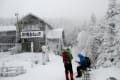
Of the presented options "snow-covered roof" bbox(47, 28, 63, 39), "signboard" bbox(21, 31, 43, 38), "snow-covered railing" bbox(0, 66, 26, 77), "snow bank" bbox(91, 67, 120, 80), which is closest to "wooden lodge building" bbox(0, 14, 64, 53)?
"signboard" bbox(21, 31, 43, 38)

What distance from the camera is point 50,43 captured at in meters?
47.7

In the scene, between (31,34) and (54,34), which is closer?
(31,34)

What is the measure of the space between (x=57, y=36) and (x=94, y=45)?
1893cm

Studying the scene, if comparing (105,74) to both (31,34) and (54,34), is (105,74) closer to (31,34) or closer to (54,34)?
(31,34)

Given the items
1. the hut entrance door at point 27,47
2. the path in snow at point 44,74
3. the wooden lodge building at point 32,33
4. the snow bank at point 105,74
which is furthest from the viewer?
the hut entrance door at point 27,47

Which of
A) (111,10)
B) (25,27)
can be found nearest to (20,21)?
(25,27)

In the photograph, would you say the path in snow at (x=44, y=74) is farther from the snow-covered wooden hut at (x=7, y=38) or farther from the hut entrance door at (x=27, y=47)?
the snow-covered wooden hut at (x=7, y=38)

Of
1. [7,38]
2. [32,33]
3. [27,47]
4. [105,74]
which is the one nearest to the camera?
[105,74]

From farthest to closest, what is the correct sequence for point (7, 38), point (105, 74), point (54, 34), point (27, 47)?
point (7, 38) → point (54, 34) → point (27, 47) → point (105, 74)

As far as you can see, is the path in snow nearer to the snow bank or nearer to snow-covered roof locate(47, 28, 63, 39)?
the snow bank

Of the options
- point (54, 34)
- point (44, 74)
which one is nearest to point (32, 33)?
point (54, 34)

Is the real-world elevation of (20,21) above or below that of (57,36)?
above

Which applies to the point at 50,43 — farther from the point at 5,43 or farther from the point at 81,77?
the point at 81,77

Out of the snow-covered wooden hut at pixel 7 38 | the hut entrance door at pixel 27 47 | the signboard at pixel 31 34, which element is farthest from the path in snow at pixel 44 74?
the snow-covered wooden hut at pixel 7 38
